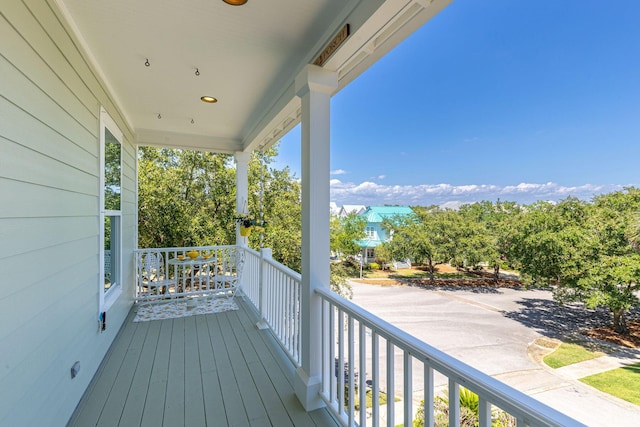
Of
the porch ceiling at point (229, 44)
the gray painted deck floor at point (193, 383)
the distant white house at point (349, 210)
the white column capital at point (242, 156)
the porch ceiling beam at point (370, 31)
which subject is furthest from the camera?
the distant white house at point (349, 210)

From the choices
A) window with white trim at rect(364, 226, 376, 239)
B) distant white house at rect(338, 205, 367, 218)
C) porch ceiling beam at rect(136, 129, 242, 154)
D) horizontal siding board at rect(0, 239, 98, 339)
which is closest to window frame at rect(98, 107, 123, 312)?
horizontal siding board at rect(0, 239, 98, 339)

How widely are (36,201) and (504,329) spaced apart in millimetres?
12964

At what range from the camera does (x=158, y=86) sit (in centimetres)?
282

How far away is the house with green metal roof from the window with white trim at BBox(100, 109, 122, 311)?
15.7 metres

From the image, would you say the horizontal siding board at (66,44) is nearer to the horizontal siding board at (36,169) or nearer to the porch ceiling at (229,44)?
the porch ceiling at (229,44)

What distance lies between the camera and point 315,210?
6.73 ft

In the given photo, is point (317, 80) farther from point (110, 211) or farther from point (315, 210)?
point (110, 211)

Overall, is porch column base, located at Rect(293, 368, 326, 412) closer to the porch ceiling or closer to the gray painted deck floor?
the gray painted deck floor

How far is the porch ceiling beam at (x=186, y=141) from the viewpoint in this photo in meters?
4.36

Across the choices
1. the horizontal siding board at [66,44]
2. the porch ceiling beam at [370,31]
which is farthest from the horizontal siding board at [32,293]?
the porch ceiling beam at [370,31]

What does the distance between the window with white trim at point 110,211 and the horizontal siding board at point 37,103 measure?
61 cm

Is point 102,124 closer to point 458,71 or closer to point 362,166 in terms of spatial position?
point 458,71

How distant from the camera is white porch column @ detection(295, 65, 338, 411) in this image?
204cm

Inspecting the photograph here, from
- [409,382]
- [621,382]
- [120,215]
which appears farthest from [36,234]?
[621,382]
